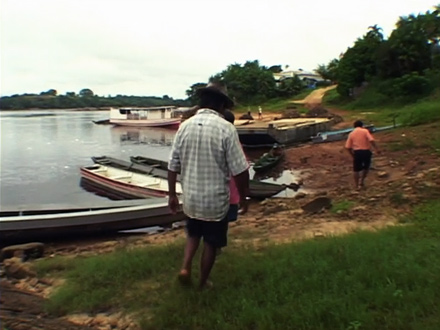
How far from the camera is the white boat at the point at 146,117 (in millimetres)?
53219

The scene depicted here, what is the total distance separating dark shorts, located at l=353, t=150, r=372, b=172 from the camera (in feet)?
37.0

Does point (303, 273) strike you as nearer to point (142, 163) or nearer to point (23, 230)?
point (23, 230)

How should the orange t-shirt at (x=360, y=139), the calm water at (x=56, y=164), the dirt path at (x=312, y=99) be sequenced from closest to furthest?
the orange t-shirt at (x=360, y=139) < the calm water at (x=56, y=164) < the dirt path at (x=312, y=99)

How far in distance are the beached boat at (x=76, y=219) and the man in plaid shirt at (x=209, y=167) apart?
5987mm

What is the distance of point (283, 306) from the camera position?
385 cm

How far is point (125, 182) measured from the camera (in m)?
15.7

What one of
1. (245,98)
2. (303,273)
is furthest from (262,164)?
(245,98)

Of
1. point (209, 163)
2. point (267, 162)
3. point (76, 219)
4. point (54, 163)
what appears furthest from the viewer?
point (54, 163)

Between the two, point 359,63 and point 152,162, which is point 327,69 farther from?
point 152,162

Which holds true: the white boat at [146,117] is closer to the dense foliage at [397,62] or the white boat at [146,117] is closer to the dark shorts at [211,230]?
the dense foliage at [397,62]

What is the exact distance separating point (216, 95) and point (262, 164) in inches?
556

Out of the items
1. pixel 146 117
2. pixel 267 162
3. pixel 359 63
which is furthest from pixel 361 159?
pixel 146 117

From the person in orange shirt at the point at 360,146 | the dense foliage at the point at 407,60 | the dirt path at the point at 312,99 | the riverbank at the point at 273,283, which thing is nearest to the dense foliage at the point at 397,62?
the dense foliage at the point at 407,60

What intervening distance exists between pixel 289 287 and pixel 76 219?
721cm
